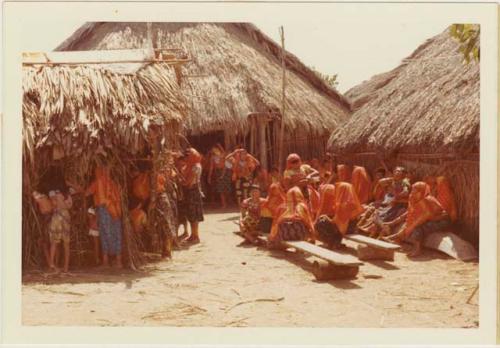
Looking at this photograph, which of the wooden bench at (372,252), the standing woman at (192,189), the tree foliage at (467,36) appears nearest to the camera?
the tree foliage at (467,36)

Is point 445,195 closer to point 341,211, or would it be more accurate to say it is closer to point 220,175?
point 341,211

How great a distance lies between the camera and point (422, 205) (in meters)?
9.62

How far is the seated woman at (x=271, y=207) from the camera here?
9.91m

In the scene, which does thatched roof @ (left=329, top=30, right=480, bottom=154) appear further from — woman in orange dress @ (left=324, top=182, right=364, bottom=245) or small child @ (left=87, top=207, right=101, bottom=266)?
small child @ (left=87, top=207, right=101, bottom=266)

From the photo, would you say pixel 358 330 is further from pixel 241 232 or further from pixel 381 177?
pixel 381 177

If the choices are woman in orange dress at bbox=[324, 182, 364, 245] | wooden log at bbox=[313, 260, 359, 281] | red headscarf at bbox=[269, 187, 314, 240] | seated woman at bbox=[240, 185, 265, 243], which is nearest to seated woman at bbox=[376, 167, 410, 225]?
woman in orange dress at bbox=[324, 182, 364, 245]

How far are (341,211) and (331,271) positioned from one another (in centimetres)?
181

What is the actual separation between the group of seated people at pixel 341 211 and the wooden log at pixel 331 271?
1250 millimetres

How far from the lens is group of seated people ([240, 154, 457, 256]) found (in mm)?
9469

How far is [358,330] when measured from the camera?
701 cm

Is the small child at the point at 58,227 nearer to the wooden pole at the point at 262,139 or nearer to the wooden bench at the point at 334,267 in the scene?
the wooden bench at the point at 334,267

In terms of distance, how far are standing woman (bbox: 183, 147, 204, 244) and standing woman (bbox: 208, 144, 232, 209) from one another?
350 centimetres

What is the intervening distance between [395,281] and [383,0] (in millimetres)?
3037

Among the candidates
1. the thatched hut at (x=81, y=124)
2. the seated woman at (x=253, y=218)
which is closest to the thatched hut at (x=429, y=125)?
the seated woman at (x=253, y=218)
